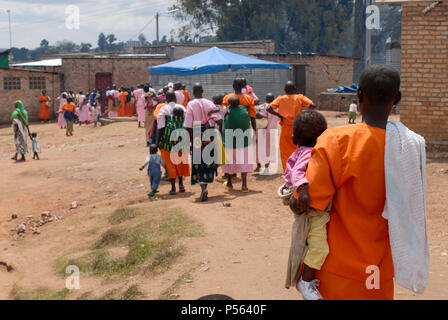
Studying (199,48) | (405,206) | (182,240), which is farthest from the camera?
(199,48)

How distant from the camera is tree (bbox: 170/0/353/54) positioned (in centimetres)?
4309

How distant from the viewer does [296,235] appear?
2744mm

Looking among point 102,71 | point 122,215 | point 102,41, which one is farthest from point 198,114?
point 102,41

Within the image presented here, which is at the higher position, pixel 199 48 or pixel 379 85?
pixel 199 48

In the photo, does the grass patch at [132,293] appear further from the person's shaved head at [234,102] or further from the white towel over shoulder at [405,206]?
the person's shaved head at [234,102]

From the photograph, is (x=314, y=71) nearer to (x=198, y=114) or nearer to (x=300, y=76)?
(x=300, y=76)

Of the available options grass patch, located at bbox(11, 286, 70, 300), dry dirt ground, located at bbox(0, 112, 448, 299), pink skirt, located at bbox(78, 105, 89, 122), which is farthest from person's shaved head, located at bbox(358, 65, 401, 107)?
pink skirt, located at bbox(78, 105, 89, 122)

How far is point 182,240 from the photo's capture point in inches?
231

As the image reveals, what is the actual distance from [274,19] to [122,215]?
40087 mm

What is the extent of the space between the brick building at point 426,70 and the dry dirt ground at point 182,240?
0.75 m

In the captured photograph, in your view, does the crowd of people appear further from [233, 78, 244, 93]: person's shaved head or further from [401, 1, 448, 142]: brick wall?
[401, 1, 448, 142]: brick wall

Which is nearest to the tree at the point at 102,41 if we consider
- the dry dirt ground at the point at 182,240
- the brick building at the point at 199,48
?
the brick building at the point at 199,48

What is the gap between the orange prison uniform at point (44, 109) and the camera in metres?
25.3

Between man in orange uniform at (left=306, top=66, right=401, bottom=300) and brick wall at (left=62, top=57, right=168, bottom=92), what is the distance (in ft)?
87.4
